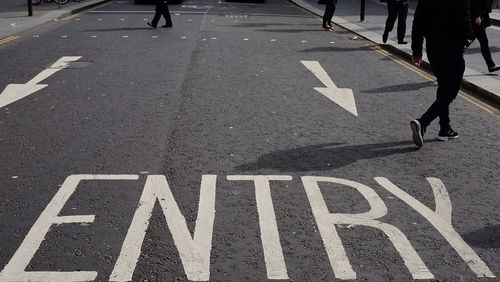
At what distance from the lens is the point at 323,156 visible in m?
6.05

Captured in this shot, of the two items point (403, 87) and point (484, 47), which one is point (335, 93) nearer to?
point (403, 87)

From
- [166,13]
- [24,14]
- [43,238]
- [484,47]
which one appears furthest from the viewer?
[24,14]

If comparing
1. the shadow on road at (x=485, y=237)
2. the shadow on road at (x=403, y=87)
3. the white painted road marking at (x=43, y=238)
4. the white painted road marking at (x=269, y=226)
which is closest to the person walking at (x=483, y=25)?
the shadow on road at (x=403, y=87)

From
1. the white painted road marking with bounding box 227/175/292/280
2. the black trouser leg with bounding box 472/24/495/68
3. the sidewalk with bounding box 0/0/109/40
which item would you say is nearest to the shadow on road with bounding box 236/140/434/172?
the white painted road marking with bounding box 227/175/292/280

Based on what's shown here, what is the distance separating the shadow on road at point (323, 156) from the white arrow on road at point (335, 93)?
4.97 feet

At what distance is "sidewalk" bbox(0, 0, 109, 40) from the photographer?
57.3 feet

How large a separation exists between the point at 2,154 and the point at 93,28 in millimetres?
12648

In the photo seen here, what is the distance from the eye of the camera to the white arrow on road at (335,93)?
27.4 ft

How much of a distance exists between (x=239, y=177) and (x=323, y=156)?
1039 millimetres

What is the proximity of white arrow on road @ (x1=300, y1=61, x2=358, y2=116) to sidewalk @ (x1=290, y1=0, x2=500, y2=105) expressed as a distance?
1943mm

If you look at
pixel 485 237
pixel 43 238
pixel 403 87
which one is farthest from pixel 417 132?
pixel 43 238

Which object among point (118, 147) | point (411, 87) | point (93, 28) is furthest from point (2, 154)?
point (93, 28)

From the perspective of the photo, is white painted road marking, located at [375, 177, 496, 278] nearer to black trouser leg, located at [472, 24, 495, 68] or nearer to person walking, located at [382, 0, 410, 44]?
black trouser leg, located at [472, 24, 495, 68]

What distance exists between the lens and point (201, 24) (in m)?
20.0
